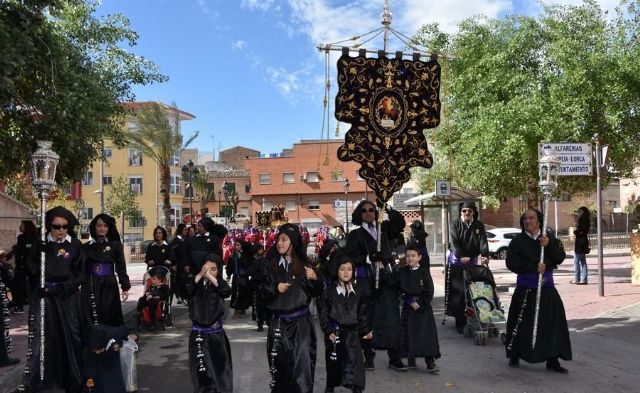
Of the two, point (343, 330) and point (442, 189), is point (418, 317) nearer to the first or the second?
point (343, 330)

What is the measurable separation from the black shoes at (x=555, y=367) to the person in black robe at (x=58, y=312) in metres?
5.43

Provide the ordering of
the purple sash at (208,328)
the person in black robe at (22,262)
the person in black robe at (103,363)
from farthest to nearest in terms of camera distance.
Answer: the person in black robe at (22,262) → the person in black robe at (103,363) → the purple sash at (208,328)

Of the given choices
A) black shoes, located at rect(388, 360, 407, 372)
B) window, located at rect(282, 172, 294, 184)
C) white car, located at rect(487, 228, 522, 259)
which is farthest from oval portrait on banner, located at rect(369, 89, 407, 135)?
window, located at rect(282, 172, 294, 184)

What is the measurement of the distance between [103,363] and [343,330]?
250 centimetres

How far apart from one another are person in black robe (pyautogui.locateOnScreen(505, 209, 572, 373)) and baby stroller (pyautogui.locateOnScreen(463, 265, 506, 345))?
1385mm

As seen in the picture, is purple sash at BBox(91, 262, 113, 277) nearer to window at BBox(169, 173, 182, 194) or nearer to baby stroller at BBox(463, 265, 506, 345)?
baby stroller at BBox(463, 265, 506, 345)

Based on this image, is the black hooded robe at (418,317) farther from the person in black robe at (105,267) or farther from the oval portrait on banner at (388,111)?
the person in black robe at (105,267)

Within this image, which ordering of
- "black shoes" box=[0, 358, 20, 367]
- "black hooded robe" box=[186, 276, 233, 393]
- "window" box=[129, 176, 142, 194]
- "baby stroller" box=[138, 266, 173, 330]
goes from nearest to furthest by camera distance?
"black hooded robe" box=[186, 276, 233, 393], "black shoes" box=[0, 358, 20, 367], "baby stroller" box=[138, 266, 173, 330], "window" box=[129, 176, 142, 194]

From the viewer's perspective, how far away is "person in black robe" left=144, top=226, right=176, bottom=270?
11.6 m

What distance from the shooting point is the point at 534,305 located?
7219 millimetres

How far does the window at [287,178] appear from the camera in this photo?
205ft

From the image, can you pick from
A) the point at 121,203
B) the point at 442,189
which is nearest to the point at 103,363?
the point at 442,189

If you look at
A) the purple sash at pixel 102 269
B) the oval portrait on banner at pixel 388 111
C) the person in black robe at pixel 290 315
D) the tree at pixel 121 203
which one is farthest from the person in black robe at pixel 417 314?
the tree at pixel 121 203

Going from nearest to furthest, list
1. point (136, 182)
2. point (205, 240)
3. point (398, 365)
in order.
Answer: point (398, 365) → point (205, 240) → point (136, 182)
